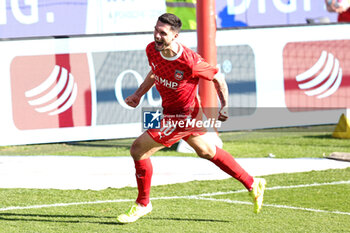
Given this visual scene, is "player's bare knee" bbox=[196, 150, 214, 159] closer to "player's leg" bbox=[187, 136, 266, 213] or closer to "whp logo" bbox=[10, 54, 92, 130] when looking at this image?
"player's leg" bbox=[187, 136, 266, 213]

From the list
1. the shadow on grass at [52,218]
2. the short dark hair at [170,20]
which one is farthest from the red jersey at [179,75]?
the shadow on grass at [52,218]

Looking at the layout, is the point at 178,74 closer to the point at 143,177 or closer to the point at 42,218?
the point at 143,177

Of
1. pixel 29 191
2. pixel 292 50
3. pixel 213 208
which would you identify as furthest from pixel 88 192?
pixel 292 50

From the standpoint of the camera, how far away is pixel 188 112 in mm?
7488

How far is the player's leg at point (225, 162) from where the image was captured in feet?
24.5

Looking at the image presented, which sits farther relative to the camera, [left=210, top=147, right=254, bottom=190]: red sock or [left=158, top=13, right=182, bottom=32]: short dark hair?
[left=210, top=147, right=254, bottom=190]: red sock

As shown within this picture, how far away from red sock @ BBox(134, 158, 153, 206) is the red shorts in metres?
0.32

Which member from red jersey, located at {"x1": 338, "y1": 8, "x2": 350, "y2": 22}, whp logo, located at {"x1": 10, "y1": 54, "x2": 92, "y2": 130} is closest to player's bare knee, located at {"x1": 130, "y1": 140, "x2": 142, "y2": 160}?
whp logo, located at {"x1": 10, "y1": 54, "x2": 92, "y2": 130}

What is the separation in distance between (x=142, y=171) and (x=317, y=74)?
7537mm

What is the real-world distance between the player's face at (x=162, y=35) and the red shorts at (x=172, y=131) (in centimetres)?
80

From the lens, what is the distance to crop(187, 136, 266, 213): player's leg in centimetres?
748

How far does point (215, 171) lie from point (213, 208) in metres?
2.50

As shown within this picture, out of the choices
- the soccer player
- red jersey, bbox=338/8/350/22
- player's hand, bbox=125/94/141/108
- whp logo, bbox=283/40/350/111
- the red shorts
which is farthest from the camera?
red jersey, bbox=338/8/350/22

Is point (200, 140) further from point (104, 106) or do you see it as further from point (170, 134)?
point (104, 106)
